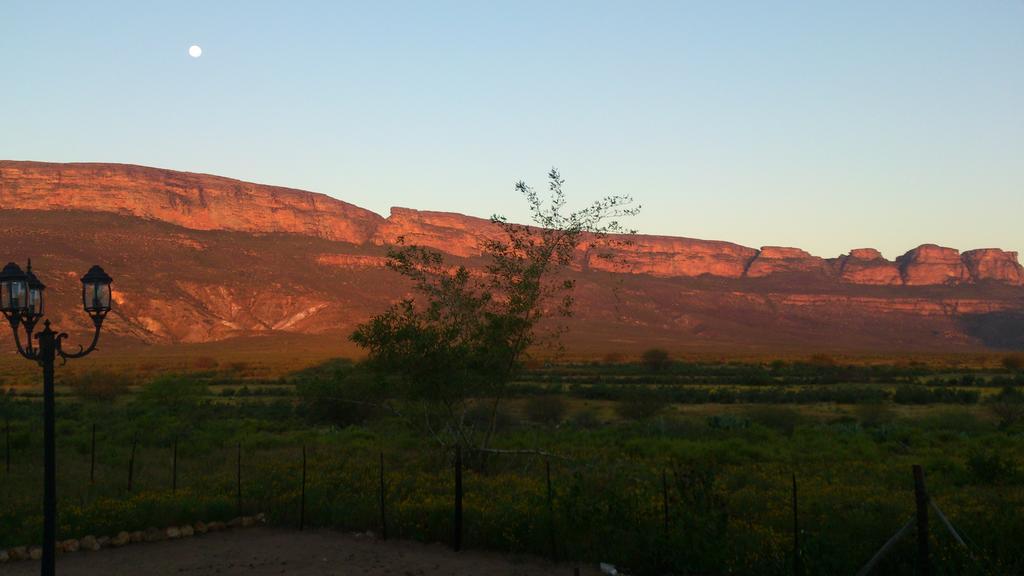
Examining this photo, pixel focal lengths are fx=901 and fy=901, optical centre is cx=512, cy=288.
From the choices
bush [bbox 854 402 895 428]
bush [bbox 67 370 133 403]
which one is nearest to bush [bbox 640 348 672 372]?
bush [bbox 854 402 895 428]

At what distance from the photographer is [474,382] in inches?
795

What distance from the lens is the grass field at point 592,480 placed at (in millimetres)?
12375

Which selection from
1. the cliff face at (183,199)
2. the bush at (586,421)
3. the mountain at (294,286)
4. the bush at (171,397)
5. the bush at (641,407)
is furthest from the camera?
the cliff face at (183,199)

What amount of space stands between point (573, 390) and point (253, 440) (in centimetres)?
3140

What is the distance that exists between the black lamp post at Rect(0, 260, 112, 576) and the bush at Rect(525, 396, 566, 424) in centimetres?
2919

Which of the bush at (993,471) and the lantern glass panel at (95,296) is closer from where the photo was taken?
the lantern glass panel at (95,296)

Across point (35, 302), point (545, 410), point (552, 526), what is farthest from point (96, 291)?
point (545, 410)

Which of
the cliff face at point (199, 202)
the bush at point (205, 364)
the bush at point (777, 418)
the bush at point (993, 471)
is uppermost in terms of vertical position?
the cliff face at point (199, 202)

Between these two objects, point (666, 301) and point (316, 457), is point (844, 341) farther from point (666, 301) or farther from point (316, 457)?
point (316, 457)

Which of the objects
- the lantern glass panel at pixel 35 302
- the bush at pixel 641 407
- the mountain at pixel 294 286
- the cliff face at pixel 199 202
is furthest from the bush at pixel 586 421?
the cliff face at pixel 199 202

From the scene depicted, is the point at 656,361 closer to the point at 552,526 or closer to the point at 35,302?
the point at 552,526

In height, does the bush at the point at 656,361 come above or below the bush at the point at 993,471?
below

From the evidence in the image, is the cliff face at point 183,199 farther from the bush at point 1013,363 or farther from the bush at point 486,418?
the bush at point 486,418

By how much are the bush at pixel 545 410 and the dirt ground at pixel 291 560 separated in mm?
25106
